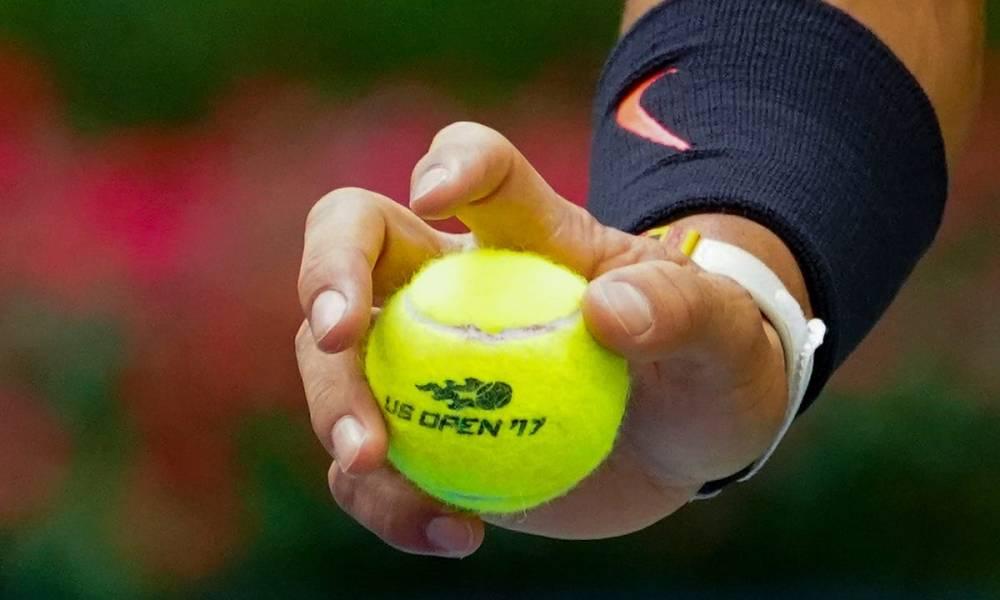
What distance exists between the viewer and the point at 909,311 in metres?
1.21

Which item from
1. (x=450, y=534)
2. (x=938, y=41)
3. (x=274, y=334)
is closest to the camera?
(x=450, y=534)

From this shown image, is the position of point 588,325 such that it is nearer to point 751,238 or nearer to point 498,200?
point 498,200

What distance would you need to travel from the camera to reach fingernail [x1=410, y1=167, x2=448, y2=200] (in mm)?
442

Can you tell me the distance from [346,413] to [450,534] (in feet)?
0.34

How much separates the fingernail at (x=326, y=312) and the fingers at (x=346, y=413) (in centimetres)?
4

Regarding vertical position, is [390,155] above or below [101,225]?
above

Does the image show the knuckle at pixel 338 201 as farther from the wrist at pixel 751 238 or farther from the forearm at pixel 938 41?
the forearm at pixel 938 41

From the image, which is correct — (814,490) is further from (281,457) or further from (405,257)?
(405,257)

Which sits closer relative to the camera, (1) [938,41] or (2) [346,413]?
(2) [346,413]

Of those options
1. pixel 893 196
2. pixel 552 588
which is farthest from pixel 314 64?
pixel 893 196

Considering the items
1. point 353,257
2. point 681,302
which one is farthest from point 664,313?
point 353,257

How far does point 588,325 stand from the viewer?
1.40ft

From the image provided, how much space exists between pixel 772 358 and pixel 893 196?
0.22 m

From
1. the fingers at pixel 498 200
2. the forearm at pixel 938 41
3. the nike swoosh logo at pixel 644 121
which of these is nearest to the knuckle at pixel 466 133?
the fingers at pixel 498 200
